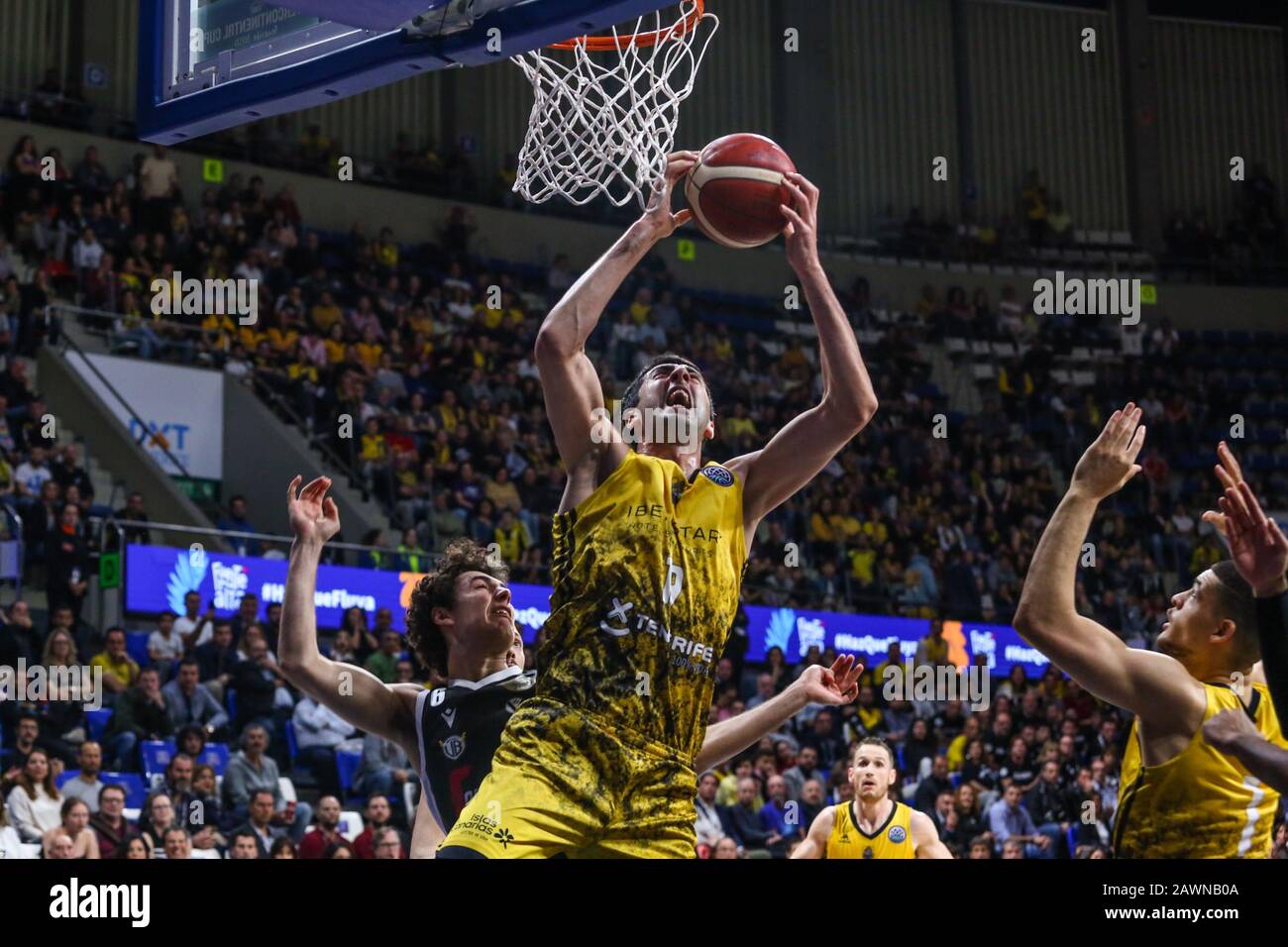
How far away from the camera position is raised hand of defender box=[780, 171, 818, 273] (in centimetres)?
368

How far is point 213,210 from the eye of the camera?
15141 millimetres

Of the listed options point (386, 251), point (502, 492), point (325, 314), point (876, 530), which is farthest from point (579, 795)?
point (386, 251)

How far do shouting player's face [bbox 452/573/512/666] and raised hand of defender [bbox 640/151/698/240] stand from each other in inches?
45.8

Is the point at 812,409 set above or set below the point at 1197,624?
above

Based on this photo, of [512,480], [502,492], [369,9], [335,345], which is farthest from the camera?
[335,345]

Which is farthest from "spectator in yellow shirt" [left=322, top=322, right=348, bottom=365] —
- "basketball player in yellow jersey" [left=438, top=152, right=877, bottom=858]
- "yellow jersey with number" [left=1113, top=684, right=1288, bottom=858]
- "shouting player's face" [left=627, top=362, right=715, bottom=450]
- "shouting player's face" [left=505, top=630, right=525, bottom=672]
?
"yellow jersey with number" [left=1113, top=684, right=1288, bottom=858]

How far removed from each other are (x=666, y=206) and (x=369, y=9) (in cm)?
144

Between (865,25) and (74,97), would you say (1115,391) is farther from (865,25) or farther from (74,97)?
(74,97)

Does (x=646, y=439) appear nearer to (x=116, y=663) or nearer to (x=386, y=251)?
(x=116, y=663)

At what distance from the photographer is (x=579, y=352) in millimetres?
3670

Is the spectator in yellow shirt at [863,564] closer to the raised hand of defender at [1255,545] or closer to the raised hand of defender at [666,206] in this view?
the raised hand of defender at [666,206]

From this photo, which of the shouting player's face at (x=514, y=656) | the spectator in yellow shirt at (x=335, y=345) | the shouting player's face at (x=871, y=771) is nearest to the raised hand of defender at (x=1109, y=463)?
the shouting player's face at (x=514, y=656)

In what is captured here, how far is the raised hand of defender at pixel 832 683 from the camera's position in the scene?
13.6 ft

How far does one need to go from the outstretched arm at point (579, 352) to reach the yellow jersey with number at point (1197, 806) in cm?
138
